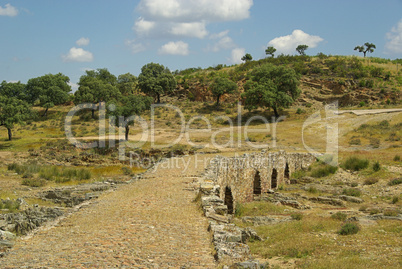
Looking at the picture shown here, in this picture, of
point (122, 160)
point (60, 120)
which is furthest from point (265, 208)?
point (60, 120)

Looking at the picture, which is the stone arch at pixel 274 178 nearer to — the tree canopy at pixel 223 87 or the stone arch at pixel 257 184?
the stone arch at pixel 257 184

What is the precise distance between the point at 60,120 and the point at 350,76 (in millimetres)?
47637

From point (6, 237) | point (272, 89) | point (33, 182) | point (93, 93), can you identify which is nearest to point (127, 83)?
point (93, 93)

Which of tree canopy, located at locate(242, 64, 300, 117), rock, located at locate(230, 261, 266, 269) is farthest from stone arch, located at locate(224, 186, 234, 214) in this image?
tree canopy, located at locate(242, 64, 300, 117)

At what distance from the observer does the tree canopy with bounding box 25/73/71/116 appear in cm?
5478

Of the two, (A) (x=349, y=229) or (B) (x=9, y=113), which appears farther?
(B) (x=9, y=113)

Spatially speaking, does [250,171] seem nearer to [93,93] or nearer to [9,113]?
[9,113]

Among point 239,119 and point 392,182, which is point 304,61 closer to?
point 239,119

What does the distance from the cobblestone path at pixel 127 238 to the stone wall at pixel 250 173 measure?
11.2 feet

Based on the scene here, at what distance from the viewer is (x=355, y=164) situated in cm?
2573

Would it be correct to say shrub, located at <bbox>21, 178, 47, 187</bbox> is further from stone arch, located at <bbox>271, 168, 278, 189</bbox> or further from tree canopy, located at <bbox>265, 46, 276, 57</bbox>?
tree canopy, located at <bbox>265, 46, 276, 57</bbox>

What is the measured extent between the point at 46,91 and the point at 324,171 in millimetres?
46201

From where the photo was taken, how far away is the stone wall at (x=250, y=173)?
16.8m

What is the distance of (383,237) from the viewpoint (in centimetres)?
1059
